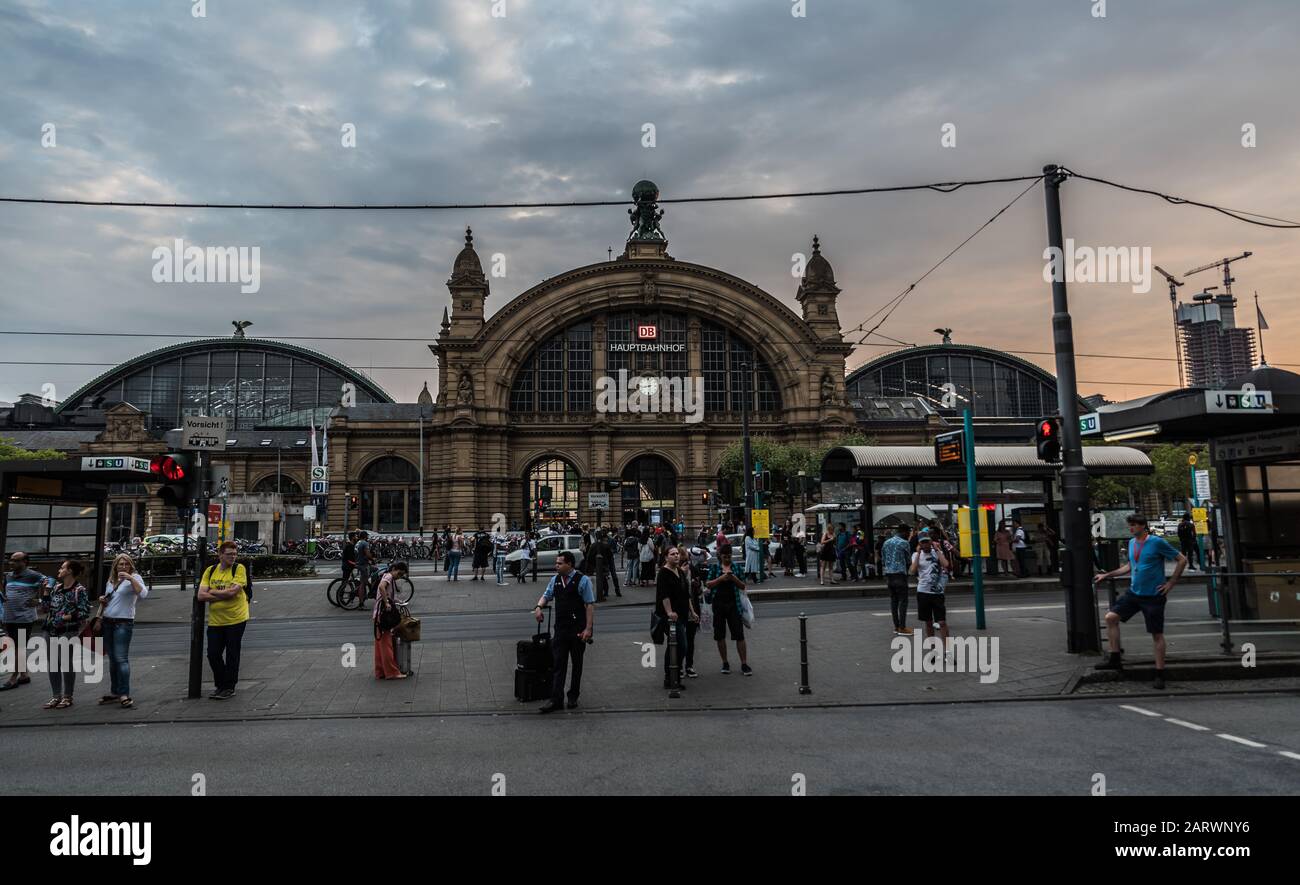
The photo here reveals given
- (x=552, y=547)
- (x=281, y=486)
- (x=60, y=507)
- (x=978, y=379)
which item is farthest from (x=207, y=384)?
(x=978, y=379)

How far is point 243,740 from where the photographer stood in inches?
321

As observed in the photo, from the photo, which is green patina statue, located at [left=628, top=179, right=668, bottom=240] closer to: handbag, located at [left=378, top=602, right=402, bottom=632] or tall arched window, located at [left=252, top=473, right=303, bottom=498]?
tall arched window, located at [left=252, top=473, right=303, bottom=498]

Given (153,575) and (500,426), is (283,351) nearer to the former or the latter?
(500,426)

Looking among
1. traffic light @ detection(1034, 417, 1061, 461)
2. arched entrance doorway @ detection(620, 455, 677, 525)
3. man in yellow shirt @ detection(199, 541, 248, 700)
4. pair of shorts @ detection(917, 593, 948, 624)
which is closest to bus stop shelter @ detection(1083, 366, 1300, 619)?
traffic light @ detection(1034, 417, 1061, 461)

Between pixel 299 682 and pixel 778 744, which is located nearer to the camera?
pixel 778 744

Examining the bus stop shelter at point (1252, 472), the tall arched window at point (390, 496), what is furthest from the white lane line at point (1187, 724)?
the tall arched window at point (390, 496)

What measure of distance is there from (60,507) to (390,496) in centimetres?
3794

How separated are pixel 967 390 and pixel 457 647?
78.9m

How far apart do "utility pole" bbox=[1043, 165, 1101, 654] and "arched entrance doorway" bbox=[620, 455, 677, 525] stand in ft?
149

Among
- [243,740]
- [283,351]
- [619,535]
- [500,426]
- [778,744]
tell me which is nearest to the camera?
[778,744]

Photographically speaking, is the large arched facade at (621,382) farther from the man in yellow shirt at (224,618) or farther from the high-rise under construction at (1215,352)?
the high-rise under construction at (1215,352)

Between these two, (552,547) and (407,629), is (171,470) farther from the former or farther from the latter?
(552,547)

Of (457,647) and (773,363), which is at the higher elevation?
(773,363)

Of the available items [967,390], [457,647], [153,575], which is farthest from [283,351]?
[457,647]
